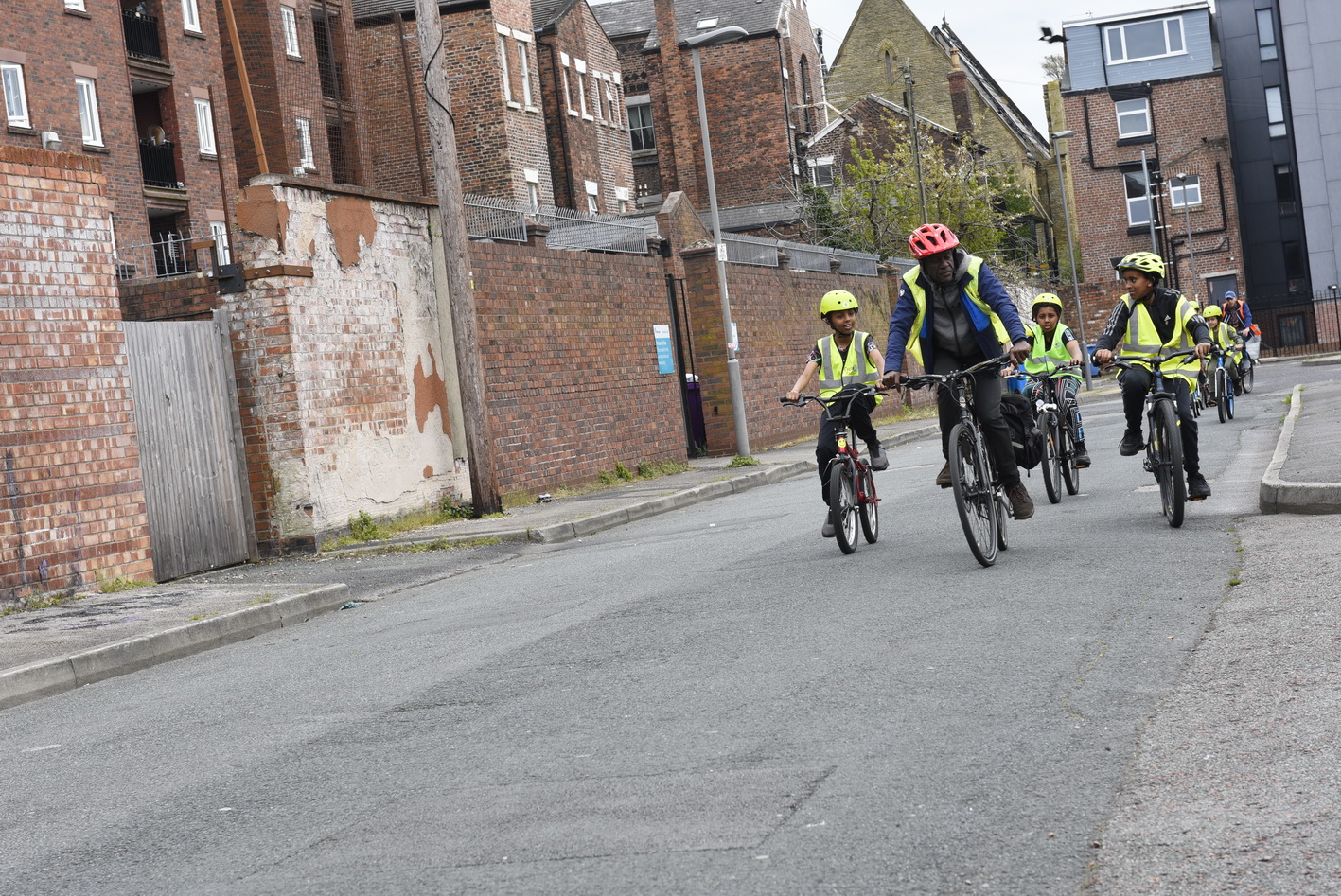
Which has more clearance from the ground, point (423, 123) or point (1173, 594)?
point (423, 123)

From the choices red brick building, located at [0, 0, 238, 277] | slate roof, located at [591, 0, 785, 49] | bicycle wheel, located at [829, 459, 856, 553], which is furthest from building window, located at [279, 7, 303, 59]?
bicycle wheel, located at [829, 459, 856, 553]

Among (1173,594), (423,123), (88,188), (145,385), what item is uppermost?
(423,123)

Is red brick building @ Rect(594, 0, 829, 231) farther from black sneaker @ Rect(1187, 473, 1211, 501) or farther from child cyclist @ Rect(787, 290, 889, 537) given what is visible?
black sneaker @ Rect(1187, 473, 1211, 501)

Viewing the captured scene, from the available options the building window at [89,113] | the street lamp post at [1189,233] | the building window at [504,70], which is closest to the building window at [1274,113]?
the street lamp post at [1189,233]

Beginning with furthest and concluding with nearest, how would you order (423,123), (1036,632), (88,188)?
1. (423,123)
2. (88,188)
3. (1036,632)

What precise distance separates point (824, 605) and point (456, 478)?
978 centimetres

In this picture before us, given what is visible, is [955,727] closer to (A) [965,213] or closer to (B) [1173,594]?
(B) [1173,594]

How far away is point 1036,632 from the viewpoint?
6801mm

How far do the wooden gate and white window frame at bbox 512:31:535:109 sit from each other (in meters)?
29.2

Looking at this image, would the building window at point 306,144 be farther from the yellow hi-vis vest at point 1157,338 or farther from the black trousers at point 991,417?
the black trousers at point 991,417

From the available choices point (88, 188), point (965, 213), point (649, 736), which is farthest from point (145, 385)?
point (965, 213)

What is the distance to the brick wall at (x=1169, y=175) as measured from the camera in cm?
6222

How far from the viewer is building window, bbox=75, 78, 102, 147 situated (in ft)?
104

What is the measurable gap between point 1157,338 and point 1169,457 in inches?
37.1
